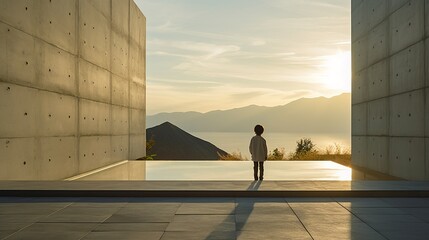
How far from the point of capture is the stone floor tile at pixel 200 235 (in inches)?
220

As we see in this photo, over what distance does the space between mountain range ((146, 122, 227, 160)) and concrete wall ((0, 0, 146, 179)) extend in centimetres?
2324

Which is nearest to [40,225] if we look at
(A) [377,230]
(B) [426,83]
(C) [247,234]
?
(C) [247,234]

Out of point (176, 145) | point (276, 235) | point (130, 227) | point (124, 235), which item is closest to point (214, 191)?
point (130, 227)

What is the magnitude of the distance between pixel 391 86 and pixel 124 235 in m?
11.5

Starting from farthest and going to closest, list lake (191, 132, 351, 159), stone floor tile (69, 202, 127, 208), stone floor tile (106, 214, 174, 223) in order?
lake (191, 132, 351, 159) → stone floor tile (69, 202, 127, 208) → stone floor tile (106, 214, 174, 223)

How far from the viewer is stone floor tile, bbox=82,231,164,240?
5578mm

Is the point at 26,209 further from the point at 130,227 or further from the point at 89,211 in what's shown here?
the point at 130,227

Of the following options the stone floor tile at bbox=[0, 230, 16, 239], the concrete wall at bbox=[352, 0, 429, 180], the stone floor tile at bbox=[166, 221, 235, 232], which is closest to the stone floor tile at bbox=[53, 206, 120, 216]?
the stone floor tile at bbox=[0, 230, 16, 239]

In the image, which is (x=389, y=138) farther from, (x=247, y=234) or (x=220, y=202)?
(x=247, y=234)

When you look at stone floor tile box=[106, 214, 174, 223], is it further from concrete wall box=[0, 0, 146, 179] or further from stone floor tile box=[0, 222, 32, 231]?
concrete wall box=[0, 0, 146, 179]

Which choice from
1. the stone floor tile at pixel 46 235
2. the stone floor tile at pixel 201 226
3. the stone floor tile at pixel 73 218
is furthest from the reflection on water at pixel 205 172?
the stone floor tile at pixel 46 235

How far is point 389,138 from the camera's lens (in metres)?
15.0

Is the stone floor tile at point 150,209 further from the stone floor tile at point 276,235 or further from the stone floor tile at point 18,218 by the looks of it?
the stone floor tile at point 276,235

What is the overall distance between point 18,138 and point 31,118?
793mm
